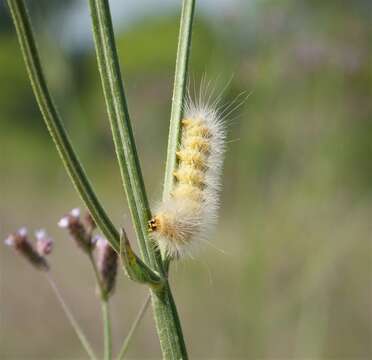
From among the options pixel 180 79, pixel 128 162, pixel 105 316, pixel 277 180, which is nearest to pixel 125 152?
pixel 128 162

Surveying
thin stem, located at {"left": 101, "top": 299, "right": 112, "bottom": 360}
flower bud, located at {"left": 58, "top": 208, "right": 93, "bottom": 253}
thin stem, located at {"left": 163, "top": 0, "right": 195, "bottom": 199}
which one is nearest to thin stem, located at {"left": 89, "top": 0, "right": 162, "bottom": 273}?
thin stem, located at {"left": 163, "top": 0, "right": 195, "bottom": 199}

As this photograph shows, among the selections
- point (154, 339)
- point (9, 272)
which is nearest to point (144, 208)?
point (154, 339)

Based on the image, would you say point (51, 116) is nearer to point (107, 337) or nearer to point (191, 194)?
point (191, 194)

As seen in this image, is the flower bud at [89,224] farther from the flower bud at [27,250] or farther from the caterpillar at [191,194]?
the caterpillar at [191,194]

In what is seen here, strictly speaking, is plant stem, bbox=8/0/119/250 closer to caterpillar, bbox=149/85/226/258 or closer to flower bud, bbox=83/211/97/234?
caterpillar, bbox=149/85/226/258

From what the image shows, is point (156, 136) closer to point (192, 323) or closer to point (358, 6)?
point (358, 6)

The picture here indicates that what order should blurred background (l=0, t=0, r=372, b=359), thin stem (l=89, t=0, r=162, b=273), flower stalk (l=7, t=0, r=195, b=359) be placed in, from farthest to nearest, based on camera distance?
1. blurred background (l=0, t=0, r=372, b=359)
2. thin stem (l=89, t=0, r=162, b=273)
3. flower stalk (l=7, t=0, r=195, b=359)
